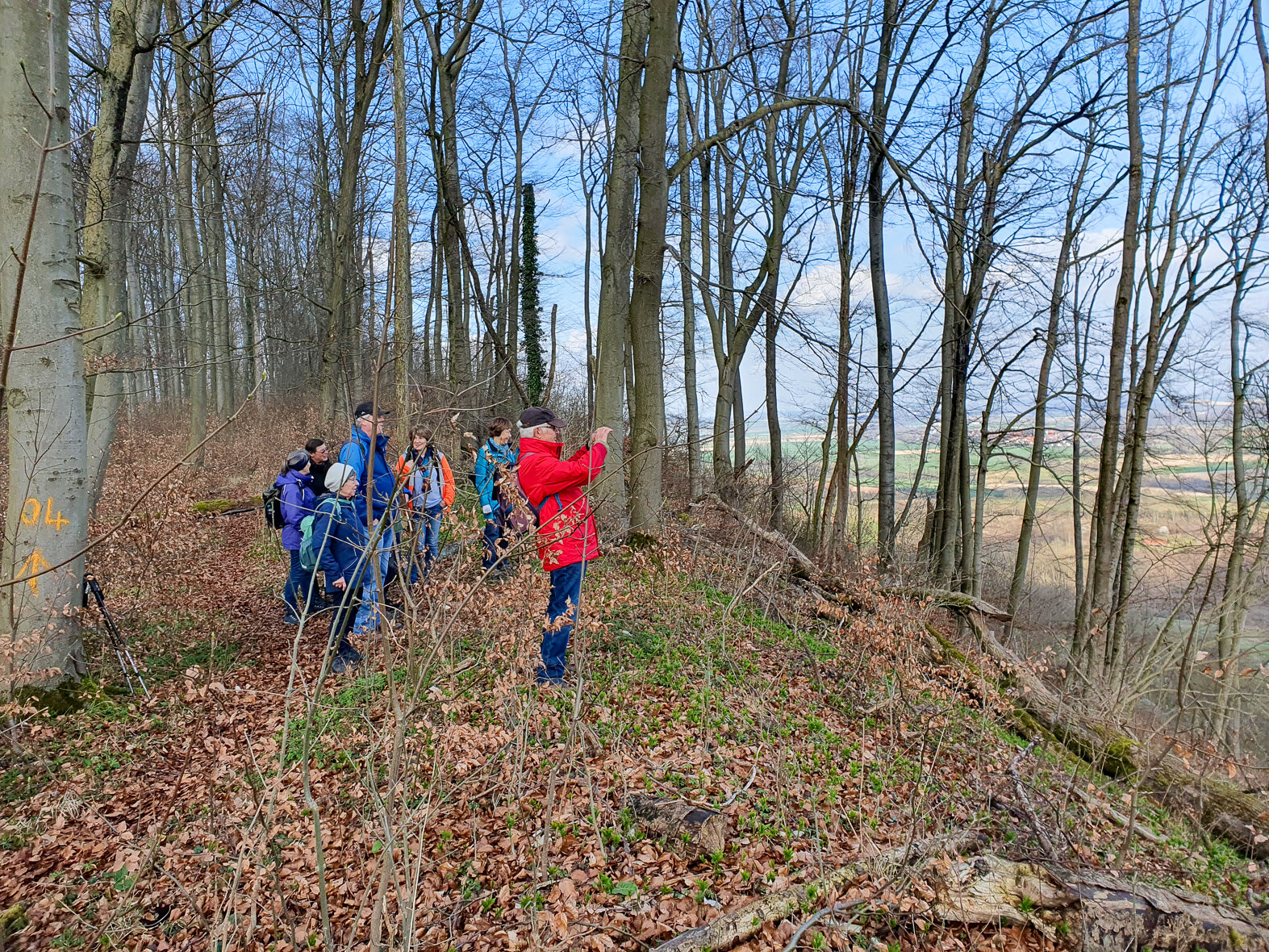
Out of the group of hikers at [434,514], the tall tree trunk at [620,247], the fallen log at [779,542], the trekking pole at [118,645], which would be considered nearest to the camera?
the group of hikers at [434,514]

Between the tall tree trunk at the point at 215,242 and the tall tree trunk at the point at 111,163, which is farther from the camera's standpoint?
the tall tree trunk at the point at 215,242

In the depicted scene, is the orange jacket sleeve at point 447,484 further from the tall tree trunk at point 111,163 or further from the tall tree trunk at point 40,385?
the tall tree trunk at point 111,163

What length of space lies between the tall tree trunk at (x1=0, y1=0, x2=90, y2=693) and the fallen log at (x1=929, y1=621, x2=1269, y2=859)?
6.86 meters

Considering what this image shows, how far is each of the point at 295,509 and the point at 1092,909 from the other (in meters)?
6.21

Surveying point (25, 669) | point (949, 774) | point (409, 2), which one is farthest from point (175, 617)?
point (409, 2)

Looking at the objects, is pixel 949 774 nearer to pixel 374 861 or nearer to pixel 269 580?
pixel 374 861

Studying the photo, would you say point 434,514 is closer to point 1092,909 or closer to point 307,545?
point 307,545

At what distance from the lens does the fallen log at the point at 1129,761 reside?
16.0ft

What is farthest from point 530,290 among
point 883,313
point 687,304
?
point 883,313

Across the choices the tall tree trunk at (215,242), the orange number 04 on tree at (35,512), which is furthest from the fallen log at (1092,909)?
the tall tree trunk at (215,242)

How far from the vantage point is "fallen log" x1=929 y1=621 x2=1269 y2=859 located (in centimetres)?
487

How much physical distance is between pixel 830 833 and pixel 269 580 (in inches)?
277

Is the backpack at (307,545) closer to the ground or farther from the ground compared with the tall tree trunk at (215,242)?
closer to the ground

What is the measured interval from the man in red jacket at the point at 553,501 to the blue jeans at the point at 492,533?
0.34 metres
